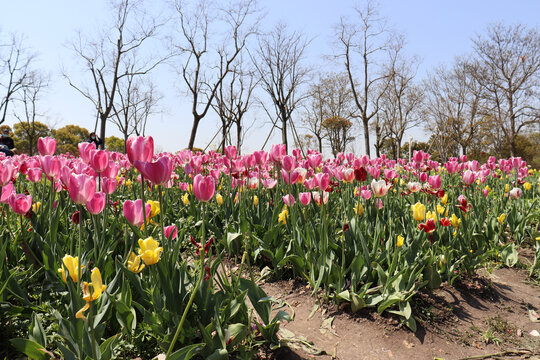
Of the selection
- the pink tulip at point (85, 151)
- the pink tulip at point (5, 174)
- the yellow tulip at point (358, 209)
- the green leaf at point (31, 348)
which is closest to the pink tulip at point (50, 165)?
the pink tulip at point (5, 174)

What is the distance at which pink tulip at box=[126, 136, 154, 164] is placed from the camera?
4.24ft

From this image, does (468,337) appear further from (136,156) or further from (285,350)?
(136,156)

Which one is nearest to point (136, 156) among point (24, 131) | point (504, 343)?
point (504, 343)

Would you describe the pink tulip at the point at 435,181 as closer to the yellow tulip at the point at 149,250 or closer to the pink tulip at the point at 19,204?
the yellow tulip at the point at 149,250

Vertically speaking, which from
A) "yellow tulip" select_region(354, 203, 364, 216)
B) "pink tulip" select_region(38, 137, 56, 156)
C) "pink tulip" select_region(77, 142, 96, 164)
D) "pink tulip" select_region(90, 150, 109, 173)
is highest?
"pink tulip" select_region(38, 137, 56, 156)

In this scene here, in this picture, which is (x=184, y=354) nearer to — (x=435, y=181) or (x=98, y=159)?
(x=98, y=159)

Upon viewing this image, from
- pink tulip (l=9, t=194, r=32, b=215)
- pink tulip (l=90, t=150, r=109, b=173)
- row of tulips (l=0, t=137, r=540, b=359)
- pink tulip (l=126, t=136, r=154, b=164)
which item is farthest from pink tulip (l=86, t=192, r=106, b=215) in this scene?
pink tulip (l=9, t=194, r=32, b=215)

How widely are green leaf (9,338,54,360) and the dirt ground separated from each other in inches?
39.9

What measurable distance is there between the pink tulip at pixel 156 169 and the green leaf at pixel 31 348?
82 centimetres

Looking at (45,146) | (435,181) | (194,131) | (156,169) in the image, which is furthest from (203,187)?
(194,131)

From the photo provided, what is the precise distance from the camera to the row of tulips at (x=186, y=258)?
140cm

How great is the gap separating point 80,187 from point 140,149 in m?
0.30

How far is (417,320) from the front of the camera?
224 centimetres

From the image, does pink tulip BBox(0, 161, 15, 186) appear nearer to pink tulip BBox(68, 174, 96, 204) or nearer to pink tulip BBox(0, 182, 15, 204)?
pink tulip BBox(0, 182, 15, 204)
